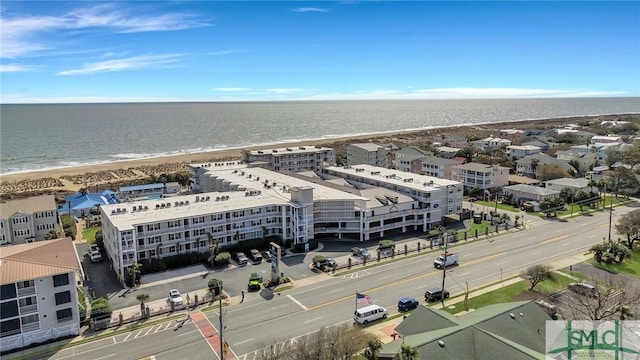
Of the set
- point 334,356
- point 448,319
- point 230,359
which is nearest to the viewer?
point 334,356

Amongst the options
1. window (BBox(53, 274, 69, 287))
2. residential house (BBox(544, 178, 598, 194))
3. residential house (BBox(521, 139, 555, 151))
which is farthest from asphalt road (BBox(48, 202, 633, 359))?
residential house (BBox(521, 139, 555, 151))

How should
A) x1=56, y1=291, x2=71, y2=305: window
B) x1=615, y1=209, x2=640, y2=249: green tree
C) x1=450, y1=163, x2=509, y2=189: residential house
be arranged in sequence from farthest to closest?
x1=450, y1=163, x2=509, y2=189: residential house < x1=615, y1=209, x2=640, y2=249: green tree < x1=56, y1=291, x2=71, y2=305: window

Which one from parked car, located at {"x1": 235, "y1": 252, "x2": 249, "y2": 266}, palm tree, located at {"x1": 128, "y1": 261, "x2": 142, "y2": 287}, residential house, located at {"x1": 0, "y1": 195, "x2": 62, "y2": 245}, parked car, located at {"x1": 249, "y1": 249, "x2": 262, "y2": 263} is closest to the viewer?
palm tree, located at {"x1": 128, "y1": 261, "x2": 142, "y2": 287}

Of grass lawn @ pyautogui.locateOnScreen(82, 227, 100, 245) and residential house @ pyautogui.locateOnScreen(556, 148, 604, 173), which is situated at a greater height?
residential house @ pyautogui.locateOnScreen(556, 148, 604, 173)

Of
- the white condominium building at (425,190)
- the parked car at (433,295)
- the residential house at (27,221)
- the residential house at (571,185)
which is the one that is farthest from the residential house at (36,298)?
the residential house at (571,185)

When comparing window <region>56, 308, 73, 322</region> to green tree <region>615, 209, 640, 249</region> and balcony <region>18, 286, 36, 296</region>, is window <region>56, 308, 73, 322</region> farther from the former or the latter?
green tree <region>615, 209, 640, 249</region>

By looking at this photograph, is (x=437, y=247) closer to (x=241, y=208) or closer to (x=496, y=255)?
(x=496, y=255)

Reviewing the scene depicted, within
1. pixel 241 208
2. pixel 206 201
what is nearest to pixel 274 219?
pixel 241 208
